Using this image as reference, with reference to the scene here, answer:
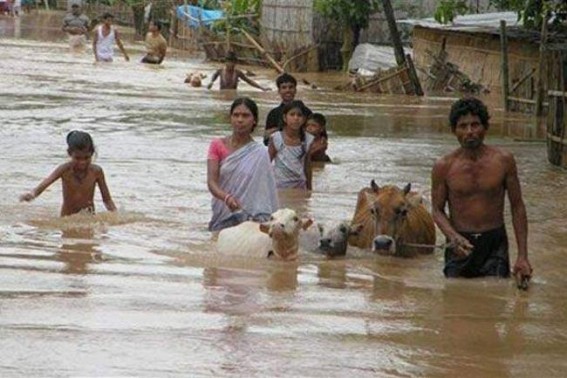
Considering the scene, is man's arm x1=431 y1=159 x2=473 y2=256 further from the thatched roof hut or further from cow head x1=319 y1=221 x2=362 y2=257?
the thatched roof hut

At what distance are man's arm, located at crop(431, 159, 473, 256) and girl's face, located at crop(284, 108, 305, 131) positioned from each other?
374cm

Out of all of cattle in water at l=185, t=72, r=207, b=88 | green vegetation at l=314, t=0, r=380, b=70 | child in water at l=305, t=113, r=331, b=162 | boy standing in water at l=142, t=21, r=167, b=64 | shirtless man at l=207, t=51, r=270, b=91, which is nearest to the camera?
child in water at l=305, t=113, r=331, b=162

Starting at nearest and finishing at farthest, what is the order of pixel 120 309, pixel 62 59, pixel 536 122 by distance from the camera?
pixel 120 309
pixel 536 122
pixel 62 59

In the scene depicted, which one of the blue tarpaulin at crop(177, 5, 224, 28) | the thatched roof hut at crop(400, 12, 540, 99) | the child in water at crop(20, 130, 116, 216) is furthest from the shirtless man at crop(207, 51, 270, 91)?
the child in water at crop(20, 130, 116, 216)

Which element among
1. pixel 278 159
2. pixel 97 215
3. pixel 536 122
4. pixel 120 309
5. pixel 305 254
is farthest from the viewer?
pixel 536 122

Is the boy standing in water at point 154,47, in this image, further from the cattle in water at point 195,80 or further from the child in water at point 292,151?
the child in water at point 292,151

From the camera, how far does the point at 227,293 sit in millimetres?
7762

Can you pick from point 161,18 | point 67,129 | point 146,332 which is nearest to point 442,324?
point 146,332

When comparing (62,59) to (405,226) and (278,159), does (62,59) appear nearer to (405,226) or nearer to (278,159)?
(278,159)

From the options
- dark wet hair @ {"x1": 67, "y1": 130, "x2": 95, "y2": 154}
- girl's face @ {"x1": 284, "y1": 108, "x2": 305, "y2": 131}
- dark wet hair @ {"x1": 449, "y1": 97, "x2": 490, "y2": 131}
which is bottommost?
dark wet hair @ {"x1": 67, "y1": 130, "x2": 95, "y2": 154}

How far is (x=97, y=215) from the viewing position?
10906mm

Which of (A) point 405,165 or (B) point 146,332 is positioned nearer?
(B) point 146,332

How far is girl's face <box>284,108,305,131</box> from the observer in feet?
40.2

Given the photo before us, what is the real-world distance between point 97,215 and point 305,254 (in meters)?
2.02
